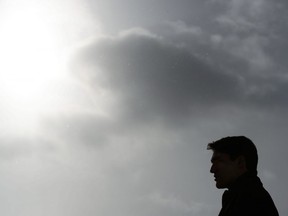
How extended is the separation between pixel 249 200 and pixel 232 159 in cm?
73

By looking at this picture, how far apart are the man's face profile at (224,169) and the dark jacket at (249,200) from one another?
0.16 metres

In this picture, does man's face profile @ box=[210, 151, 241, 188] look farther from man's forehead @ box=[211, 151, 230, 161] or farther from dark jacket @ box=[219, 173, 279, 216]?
dark jacket @ box=[219, 173, 279, 216]

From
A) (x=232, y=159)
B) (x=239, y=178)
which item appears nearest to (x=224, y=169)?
(x=232, y=159)

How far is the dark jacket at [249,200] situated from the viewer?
16.7 ft

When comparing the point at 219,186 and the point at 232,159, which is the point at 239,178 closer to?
the point at 232,159

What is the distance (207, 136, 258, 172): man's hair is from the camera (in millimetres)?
5621

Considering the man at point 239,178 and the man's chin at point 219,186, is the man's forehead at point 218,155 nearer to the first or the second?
the man at point 239,178

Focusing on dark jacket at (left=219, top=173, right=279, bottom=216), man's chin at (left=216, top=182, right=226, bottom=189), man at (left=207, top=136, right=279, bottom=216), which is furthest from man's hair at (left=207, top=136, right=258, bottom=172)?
man's chin at (left=216, top=182, right=226, bottom=189)

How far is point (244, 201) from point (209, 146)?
1.20 m

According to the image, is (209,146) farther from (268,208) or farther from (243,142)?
(268,208)

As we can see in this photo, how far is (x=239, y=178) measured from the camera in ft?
18.2

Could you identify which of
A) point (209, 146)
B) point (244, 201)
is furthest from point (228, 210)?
point (209, 146)

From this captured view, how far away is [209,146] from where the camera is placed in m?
6.17

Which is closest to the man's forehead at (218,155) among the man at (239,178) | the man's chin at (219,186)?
Answer: the man at (239,178)
